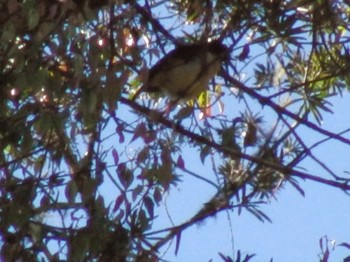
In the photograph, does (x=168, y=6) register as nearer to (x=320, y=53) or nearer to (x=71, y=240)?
(x=320, y=53)

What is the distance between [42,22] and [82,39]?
119mm

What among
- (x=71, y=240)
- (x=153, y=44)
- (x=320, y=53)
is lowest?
(x=71, y=240)

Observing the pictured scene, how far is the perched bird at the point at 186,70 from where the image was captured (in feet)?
11.2

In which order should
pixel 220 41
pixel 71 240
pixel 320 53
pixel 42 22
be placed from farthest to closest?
pixel 320 53 → pixel 220 41 → pixel 71 240 → pixel 42 22

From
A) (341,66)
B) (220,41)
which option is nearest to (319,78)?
(341,66)

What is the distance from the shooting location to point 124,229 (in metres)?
2.85

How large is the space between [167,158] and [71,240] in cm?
31

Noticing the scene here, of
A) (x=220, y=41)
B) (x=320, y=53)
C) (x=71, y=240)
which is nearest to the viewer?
(x=71, y=240)

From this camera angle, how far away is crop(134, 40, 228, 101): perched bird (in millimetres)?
3410

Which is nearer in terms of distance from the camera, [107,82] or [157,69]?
[107,82]

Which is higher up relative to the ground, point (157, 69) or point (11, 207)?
point (157, 69)

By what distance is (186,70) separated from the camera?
13.1ft

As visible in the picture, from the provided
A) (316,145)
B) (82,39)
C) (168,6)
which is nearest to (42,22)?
(82,39)

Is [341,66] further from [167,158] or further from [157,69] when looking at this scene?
[167,158]
